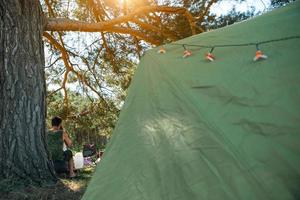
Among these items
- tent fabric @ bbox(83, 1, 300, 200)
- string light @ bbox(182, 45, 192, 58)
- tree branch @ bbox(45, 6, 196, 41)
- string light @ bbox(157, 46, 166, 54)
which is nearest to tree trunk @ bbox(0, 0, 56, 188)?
tree branch @ bbox(45, 6, 196, 41)

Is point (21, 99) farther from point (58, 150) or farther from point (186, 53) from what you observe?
A: point (186, 53)

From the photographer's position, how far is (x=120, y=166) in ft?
6.08

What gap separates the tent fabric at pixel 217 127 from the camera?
147 centimetres

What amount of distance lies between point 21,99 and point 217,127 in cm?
207

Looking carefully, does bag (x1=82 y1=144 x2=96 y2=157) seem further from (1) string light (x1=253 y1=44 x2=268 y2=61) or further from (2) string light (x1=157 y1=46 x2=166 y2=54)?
(1) string light (x1=253 y1=44 x2=268 y2=61)

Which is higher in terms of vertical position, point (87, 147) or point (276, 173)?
point (276, 173)

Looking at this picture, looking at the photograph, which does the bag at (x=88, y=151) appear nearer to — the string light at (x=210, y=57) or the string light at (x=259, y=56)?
the string light at (x=210, y=57)

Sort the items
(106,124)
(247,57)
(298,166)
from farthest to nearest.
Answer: (106,124) < (247,57) < (298,166)

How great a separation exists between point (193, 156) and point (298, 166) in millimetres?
459

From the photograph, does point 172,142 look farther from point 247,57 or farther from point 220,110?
point 247,57

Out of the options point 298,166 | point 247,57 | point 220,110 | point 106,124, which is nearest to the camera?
point 298,166

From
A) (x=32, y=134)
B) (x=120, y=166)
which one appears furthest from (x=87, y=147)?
(x=120, y=166)

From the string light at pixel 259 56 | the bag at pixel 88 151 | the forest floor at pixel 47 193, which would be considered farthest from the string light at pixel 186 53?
the bag at pixel 88 151

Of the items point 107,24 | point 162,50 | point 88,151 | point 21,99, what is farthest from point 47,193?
point 88,151
